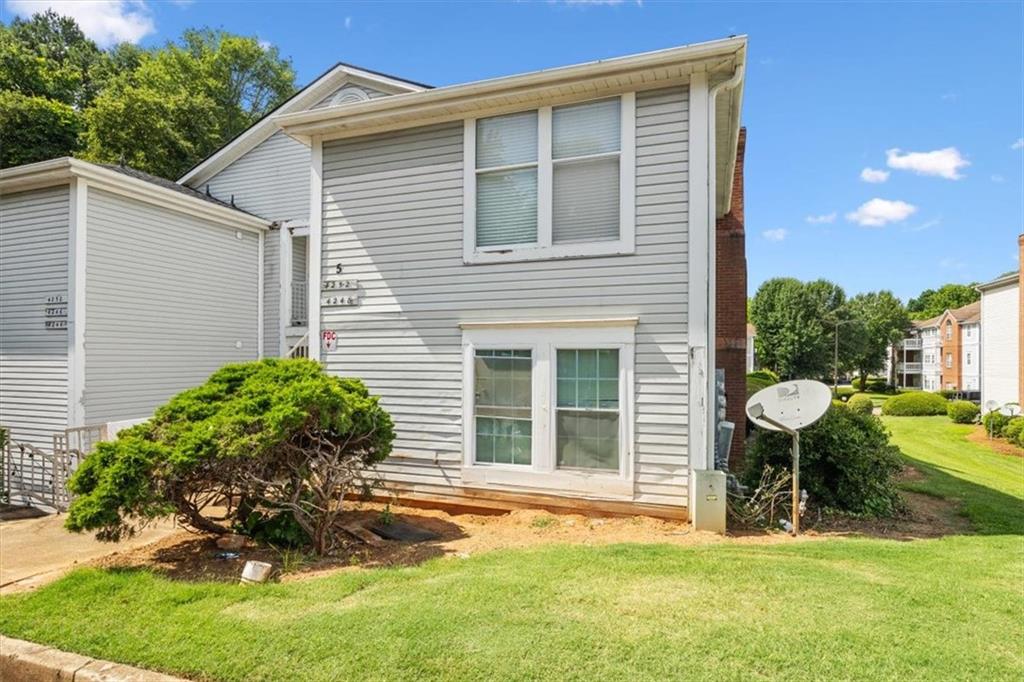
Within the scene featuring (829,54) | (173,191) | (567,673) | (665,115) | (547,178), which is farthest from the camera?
(173,191)

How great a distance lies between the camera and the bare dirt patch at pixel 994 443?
A: 1712cm

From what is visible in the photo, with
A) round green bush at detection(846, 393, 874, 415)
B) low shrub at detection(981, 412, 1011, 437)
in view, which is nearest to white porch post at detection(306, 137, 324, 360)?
round green bush at detection(846, 393, 874, 415)

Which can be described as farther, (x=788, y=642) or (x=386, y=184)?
(x=386, y=184)

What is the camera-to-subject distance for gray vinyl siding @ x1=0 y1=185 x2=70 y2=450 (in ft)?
29.3

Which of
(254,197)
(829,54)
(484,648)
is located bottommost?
(484,648)

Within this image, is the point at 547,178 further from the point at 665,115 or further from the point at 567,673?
the point at 567,673

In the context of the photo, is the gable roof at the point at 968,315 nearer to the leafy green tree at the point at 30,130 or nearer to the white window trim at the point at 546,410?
the white window trim at the point at 546,410

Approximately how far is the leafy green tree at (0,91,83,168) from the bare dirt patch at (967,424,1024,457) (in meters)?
36.6

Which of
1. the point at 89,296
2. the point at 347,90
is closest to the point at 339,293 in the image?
the point at 89,296

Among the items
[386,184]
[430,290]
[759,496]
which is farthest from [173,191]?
[759,496]

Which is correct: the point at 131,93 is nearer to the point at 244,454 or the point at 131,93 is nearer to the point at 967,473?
the point at 244,454

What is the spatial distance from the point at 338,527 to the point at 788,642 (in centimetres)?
430

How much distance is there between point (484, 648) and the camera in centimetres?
300

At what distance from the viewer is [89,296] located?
8953 millimetres
